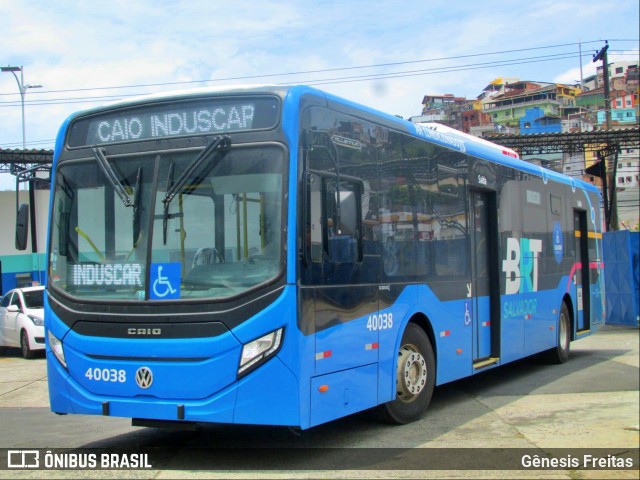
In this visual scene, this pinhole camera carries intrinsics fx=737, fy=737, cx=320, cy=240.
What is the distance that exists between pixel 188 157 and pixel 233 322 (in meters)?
1.50

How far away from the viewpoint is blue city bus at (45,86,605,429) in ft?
19.2

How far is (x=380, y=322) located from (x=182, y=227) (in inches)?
85.5

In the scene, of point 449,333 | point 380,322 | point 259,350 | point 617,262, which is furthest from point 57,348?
point 617,262

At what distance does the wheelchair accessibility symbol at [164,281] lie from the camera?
607 centimetres

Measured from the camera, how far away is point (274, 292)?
5812 mm

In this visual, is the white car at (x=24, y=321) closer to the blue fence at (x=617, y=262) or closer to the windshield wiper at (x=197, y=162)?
the windshield wiper at (x=197, y=162)

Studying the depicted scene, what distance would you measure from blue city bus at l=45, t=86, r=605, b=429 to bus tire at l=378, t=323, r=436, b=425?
0.8 inches

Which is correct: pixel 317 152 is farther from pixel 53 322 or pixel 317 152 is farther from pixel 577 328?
pixel 577 328

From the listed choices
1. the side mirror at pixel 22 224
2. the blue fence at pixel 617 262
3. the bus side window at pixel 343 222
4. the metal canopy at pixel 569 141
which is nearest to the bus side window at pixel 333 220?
the bus side window at pixel 343 222

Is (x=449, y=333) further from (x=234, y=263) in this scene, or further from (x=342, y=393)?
(x=234, y=263)

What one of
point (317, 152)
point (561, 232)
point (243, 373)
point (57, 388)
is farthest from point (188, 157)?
point (561, 232)

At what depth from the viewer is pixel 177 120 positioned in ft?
21.2

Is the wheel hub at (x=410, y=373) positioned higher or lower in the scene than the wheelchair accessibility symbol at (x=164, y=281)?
lower

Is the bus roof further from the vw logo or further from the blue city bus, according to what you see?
the vw logo
